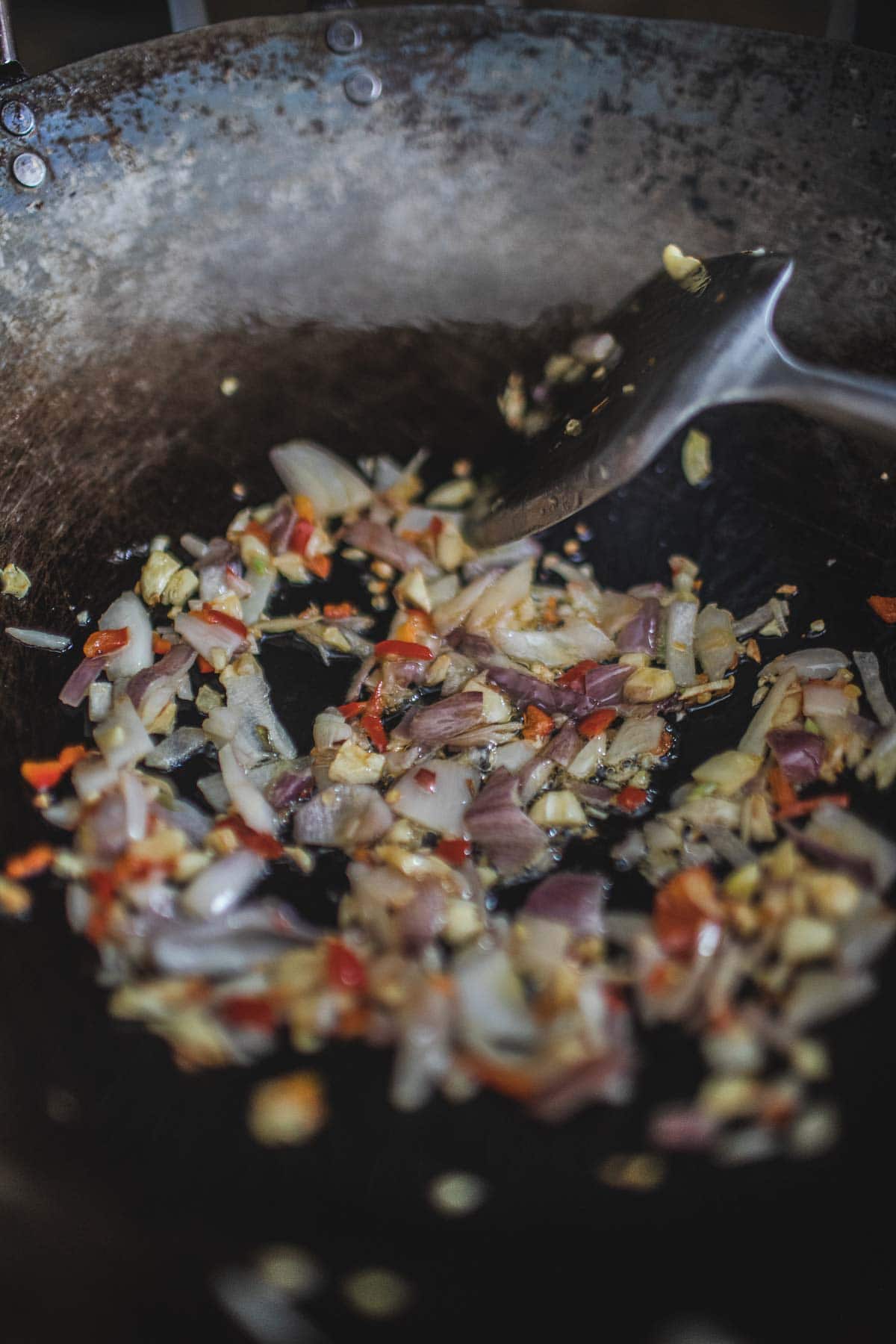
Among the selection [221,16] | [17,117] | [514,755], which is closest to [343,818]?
[514,755]

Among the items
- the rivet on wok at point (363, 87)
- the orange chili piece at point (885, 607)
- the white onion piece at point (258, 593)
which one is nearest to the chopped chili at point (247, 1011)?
the white onion piece at point (258, 593)

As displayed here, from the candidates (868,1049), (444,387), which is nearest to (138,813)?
(868,1049)

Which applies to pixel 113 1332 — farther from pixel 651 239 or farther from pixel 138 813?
pixel 651 239

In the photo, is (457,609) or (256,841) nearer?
(256,841)

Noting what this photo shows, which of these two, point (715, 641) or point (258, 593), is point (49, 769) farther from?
point (715, 641)

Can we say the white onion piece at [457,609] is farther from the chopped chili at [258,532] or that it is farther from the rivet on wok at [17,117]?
the rivet on wok at [17,117]

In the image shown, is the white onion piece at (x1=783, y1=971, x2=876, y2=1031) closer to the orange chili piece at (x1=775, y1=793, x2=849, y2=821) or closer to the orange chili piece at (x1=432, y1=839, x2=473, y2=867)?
the orange chili piece at (x1=775, y1=793, x2=849, y2=821)
